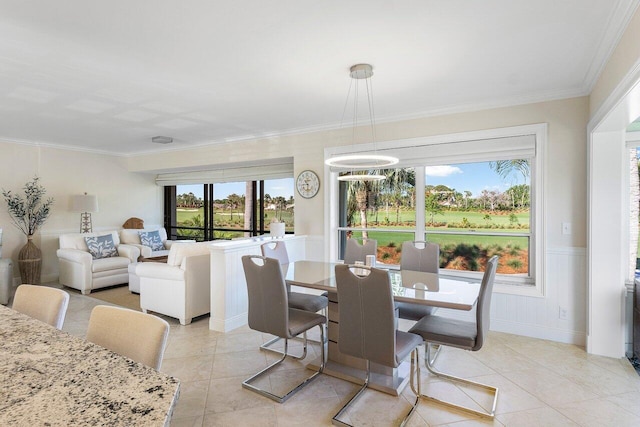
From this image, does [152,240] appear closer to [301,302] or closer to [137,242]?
[137,242]

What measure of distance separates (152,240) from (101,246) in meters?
0.93

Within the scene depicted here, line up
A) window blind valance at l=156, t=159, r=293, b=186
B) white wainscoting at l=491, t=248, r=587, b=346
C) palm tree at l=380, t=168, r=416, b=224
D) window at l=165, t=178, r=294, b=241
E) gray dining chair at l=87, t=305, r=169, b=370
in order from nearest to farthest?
1. gray dining chair at l=87, t=305, r=169, b=370
2. white wainscoting at l=491, t=248, r=587, b=346
3. palm tree at l=380, t=168, r=416, b=224
4. window blind valance at l=156, t=159, r=293, b=186
5. window at l=165, t=178, r=294, b=241

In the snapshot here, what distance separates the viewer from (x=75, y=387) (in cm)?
85

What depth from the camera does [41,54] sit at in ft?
8.49

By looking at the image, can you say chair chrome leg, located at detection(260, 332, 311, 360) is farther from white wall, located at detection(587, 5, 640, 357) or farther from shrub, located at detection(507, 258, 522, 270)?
white wall, located at detection(587, 5, 640, 357)

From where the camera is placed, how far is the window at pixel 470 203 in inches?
145

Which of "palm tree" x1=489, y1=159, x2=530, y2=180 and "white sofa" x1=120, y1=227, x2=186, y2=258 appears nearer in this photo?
"palm tree" x1=489, y1=159, x2=530, y2=180

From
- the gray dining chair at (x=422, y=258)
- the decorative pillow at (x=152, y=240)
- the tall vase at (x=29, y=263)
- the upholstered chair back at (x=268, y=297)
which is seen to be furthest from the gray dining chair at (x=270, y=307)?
the tall vase at (x=29, y=263)

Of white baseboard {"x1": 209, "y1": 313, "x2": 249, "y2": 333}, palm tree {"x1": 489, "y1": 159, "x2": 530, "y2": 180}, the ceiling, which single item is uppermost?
the ceiling

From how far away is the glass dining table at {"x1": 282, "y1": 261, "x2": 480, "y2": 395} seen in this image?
230cm

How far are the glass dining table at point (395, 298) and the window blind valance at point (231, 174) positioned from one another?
302cm

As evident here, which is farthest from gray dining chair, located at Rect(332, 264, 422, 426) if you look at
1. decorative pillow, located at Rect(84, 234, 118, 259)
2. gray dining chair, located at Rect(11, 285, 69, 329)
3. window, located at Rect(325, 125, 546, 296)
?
decorative pillow, located at Rect(84, 234, 118, 259)

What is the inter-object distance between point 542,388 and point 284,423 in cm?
192

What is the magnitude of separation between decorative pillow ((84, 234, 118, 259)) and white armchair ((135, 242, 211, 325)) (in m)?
2.02
